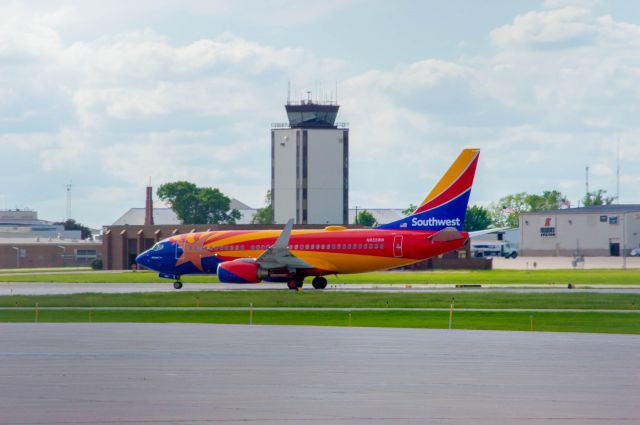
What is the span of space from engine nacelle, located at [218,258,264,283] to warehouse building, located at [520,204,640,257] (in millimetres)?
89177

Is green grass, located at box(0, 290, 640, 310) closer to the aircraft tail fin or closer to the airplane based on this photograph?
the airplane

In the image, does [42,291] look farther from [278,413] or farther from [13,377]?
[278,413]

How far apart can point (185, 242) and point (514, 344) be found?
41.3 metres

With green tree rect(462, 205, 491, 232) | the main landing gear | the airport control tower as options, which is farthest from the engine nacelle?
green tree rect(462, 205, 491, 232)

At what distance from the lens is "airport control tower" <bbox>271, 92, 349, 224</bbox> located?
5522 inches

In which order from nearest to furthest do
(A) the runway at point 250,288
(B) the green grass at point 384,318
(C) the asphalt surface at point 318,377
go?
1. (C) the asphalt surface at point 318,377
2. (B) the green grass at point 384,318
3. (A) the runway at point 250,288

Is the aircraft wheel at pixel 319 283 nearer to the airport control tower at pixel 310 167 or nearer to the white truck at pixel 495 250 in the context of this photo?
the airport control tower at pixel 310 167

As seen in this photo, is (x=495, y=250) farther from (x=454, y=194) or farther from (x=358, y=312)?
(x=358, y=312)

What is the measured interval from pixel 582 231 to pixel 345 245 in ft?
302

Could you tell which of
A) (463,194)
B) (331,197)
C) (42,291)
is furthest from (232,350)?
(331,197)

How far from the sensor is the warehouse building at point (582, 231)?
14825cm

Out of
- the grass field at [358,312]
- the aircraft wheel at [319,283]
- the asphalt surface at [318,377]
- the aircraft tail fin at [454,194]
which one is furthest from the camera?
the aircraft wheel at [319,283]

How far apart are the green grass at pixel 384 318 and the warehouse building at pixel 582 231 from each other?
10476 cm

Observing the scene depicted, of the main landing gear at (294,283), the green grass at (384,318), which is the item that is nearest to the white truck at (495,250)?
the main landing gear at (294,283)
